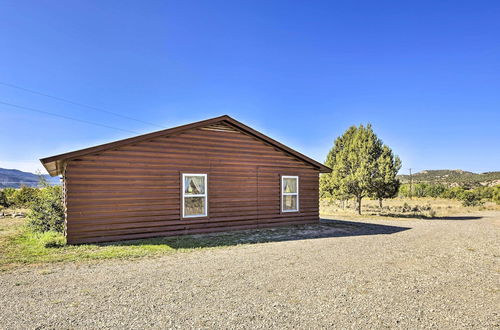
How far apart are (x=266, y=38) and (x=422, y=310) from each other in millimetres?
15367

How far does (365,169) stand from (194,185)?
11944 millimetres

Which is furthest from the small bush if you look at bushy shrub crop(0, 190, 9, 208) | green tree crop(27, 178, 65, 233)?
bushy shrub crop(0, 190, 9, 208)

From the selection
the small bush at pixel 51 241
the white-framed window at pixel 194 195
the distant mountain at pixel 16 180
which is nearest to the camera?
the small bush at pixel 51 241

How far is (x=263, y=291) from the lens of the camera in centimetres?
433

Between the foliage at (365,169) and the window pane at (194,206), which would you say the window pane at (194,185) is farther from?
the foliage at (365,169)

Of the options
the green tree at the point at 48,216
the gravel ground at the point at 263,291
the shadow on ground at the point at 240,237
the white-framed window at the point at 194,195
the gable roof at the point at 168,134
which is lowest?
the shadow on ground at the point at 240,237

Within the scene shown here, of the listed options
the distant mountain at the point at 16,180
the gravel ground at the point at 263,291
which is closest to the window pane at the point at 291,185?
the gravel ground at the point at 263,291

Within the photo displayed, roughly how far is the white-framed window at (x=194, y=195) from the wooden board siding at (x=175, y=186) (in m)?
0.18

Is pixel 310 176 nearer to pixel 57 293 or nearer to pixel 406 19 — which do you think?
pixel 406 19

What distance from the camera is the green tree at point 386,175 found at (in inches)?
703

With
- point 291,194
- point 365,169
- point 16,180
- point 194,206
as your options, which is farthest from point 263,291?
point 16,180

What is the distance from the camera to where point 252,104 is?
18.5 m

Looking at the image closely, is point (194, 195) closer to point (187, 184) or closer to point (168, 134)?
point (187, 184)

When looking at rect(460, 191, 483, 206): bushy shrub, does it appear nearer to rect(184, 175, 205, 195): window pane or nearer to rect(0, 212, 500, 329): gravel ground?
rect(0, 212, 500, 329): gravel ground
